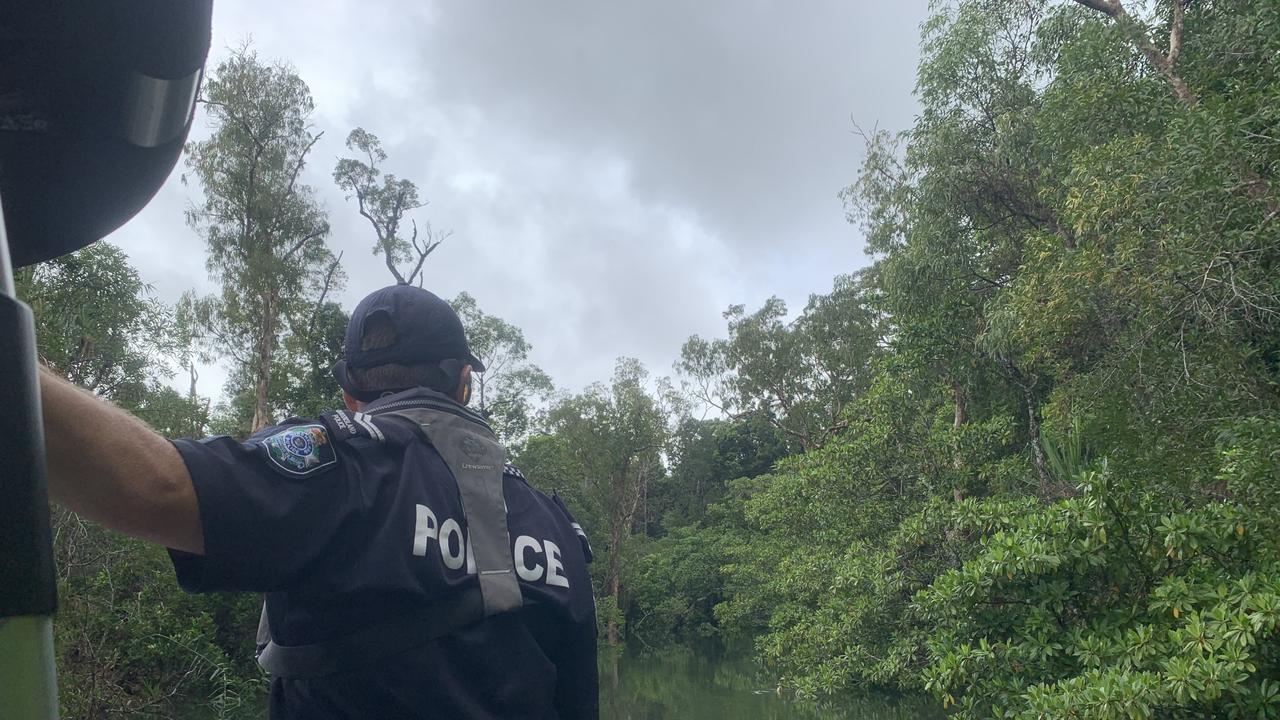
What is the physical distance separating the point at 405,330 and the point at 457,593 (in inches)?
18.7

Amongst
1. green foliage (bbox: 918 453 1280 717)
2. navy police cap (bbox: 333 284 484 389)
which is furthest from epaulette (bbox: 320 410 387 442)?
green foliage (bbox: 918 453 1280 717)

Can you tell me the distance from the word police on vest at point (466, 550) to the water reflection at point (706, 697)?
1082 centimetres

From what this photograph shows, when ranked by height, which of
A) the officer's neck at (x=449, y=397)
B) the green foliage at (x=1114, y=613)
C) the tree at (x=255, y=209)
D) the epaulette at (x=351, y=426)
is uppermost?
the tree at (x=255, y=209)

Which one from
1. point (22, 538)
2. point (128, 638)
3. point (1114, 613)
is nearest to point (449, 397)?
point (22, 538)

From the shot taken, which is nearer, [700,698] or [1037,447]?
[1037,447]

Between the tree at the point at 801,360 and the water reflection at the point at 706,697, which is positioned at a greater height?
the tree at the point at 801,360

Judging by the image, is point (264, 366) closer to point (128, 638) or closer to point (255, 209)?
point (255, 209)

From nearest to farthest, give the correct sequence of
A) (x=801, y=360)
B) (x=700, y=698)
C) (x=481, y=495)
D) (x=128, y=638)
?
(x=481, y=495)
(x=128, y=638)
(x=700, y=698)
(x=801, y=360)

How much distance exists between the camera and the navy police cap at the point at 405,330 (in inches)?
58.2

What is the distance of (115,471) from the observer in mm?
779

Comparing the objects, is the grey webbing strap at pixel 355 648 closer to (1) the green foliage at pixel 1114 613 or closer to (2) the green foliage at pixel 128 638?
(1) the green foliage at pixel 1114 613

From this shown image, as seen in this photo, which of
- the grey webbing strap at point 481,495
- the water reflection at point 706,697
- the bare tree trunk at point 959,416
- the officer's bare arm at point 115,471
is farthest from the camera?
the water reflection at point 706,697

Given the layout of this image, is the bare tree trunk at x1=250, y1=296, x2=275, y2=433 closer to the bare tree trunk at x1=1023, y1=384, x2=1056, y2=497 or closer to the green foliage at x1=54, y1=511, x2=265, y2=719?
the green foliage at x1=54, y1=511, x2=265, y2=719

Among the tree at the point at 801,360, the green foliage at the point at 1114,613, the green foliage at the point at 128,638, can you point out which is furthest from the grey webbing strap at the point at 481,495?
the tree at the point at 801,360
